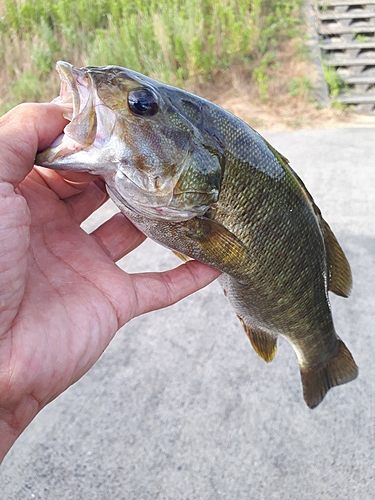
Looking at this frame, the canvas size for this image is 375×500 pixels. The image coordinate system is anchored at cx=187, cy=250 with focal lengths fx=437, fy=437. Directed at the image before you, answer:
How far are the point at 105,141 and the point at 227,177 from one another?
0.39m

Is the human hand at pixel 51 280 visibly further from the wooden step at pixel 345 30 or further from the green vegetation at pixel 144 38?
the wooden step at pixel 345 30

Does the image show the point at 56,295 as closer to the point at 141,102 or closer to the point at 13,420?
the point at 13,420

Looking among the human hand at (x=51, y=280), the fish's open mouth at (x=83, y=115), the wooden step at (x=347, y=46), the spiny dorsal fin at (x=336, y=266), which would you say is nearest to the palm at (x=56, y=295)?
the human hand at (x=51, y=280)

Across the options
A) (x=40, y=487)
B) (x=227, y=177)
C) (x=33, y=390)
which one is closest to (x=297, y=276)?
(x=227, y=177)

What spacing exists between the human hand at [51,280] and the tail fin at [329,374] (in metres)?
0.63

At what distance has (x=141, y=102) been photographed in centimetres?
124

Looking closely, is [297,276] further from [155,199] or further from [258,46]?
[258,46]

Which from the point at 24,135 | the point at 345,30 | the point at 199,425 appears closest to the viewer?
the point at 24,135

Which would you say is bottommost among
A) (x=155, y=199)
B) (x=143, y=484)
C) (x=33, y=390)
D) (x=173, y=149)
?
(x=143, y=484)

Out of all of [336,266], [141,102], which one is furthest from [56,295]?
[336,266]

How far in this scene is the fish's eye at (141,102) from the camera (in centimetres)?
124

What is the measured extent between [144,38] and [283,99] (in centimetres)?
206

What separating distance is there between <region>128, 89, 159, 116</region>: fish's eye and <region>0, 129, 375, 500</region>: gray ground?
5.44 ft

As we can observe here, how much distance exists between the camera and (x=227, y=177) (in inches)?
53.4
